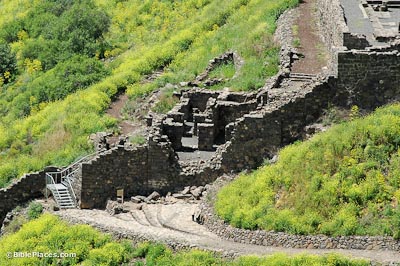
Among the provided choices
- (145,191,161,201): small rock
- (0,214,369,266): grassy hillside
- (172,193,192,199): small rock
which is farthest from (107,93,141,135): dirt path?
(0,214,369,266): grassy hillside

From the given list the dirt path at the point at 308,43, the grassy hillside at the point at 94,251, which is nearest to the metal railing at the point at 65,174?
the grassy hillside at the point at 94,251

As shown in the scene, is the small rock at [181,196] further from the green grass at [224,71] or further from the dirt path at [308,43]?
the green grass at [224,71]

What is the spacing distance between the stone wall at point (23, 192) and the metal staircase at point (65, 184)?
13.9 inches

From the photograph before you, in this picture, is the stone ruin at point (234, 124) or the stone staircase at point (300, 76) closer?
the stone ruin at point (234, 124)

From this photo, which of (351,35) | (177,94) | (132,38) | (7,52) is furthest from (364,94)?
(7,52)

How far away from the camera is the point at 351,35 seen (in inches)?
1385

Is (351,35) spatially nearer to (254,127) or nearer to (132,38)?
(254,127)

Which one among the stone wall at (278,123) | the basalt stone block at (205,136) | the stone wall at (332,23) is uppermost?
the stone wall at (332,23)

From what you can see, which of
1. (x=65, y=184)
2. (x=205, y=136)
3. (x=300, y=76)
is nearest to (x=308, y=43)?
(x=300, y=76)

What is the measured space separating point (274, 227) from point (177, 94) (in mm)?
12132

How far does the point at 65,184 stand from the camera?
36.2m

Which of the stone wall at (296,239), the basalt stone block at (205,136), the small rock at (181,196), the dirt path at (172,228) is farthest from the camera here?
the basalt stone block at (205,136)

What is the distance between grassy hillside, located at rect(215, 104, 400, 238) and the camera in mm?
28188

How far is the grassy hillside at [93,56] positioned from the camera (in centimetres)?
4184
